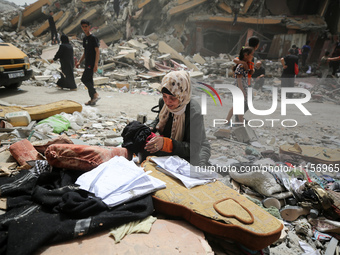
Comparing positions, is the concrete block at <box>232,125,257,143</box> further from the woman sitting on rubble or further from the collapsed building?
the collapsed building

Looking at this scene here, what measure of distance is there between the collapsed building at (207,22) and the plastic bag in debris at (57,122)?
1202cm

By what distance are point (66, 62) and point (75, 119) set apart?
3.68 metres

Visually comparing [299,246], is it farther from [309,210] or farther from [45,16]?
[45,16]

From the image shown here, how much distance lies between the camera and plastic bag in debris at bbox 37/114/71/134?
144 inches

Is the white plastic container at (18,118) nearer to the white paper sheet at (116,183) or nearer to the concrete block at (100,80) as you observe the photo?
the white paper sheet at (116,183)

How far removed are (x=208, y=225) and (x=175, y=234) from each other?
0.24 metres

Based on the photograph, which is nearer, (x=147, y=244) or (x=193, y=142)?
(x=147, y=244)

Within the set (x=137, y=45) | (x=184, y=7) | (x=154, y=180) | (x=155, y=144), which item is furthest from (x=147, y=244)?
(x=184, y=7)

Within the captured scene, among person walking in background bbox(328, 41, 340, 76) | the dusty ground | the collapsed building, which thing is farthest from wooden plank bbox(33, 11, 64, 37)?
person walking in background bbox(328, 41, 340, 76)

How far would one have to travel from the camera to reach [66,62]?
6898 mm

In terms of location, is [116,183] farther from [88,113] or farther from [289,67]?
[289,67]

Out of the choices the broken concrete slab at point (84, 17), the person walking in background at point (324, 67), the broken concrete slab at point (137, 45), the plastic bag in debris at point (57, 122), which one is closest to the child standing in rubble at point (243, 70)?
the plastic bag in debris at point (57, 122)

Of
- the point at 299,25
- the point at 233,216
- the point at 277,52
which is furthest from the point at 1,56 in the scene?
the point at 299,25

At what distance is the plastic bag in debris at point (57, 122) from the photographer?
12.0 ft
